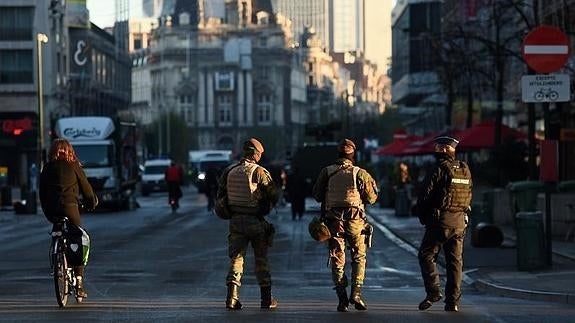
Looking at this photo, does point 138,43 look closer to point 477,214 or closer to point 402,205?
point 402,205

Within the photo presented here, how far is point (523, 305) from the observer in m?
13.8

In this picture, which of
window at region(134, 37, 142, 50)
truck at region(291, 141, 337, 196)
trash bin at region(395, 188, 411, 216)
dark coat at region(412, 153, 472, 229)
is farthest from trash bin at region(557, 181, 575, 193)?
window at region(134, 37, 142, 50)

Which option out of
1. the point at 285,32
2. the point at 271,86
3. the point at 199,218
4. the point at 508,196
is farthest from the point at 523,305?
the point at 271,86

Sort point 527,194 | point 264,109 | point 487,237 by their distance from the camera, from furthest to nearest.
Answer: point 264,109, point 527,194, point 487,237

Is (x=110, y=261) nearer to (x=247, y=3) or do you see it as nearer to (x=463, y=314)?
(x=463, y=314)

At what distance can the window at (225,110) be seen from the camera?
514ft

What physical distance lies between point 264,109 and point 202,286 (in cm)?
14175

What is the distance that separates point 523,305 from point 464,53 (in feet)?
77.2

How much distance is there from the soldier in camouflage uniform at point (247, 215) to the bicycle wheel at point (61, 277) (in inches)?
69.2

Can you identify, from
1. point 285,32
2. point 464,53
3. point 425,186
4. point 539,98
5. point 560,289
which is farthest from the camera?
point 285,32

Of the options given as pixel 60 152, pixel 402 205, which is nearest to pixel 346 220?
pixel 60 152

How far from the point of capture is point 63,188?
13078mm

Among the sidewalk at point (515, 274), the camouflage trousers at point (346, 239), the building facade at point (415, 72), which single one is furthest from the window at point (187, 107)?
the camouflage trousers at point (346, 239)

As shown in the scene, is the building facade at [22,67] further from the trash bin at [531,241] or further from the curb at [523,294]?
the curb at [523,294]
